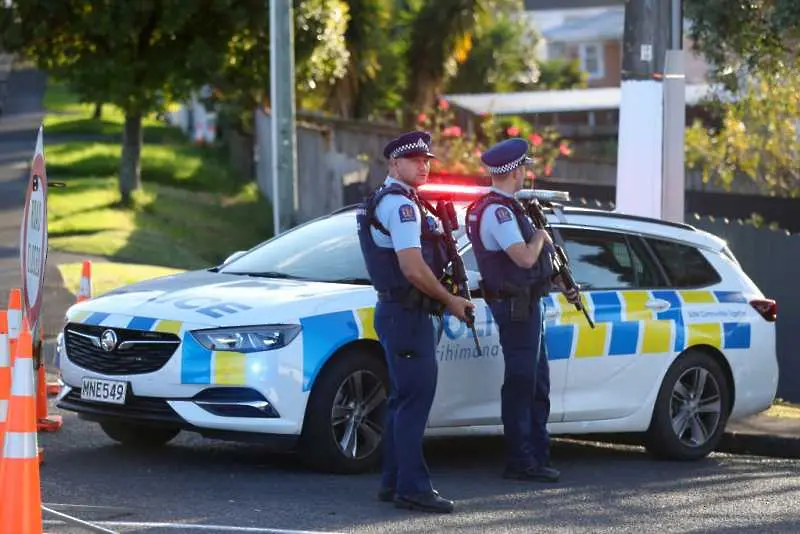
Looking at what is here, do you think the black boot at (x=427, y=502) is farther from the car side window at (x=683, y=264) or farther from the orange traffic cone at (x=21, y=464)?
the car side window at (x=683, y=264)

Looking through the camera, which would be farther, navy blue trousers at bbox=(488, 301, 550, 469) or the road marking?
navy blue trousers at bbox=(488, 301, 550, 469)

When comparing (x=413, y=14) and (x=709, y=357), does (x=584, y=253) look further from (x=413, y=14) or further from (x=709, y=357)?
(x=413, y=14)

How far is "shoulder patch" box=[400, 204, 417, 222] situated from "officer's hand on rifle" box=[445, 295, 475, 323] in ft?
1.30

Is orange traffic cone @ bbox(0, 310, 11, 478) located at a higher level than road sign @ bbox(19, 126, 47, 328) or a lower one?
lower

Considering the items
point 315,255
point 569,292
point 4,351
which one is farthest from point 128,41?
point 4,351

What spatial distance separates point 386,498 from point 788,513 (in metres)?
1.92

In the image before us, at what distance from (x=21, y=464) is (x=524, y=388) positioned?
3.05m

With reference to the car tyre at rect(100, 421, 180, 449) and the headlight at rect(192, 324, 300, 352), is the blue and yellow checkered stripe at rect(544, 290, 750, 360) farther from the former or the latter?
the car tyre at rect(100, 421, 180, 449)

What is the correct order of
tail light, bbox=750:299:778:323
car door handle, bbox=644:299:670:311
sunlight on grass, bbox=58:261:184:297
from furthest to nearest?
sunlight on grass, bbox=58:261:184:297 < tail light, bbox=750:299:778:323 < car door handle, bbox=644:299:670:311

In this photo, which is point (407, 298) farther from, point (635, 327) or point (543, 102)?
point (543, 102)

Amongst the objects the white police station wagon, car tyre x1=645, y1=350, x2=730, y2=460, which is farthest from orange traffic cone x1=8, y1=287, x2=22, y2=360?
car tyre x1=645, y1=350, x2=730, y2=460

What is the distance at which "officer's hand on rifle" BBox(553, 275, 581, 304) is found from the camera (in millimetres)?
8984

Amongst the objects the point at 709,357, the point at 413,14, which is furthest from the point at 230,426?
the point at 413,14

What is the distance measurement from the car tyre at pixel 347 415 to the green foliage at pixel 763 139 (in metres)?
10.9
